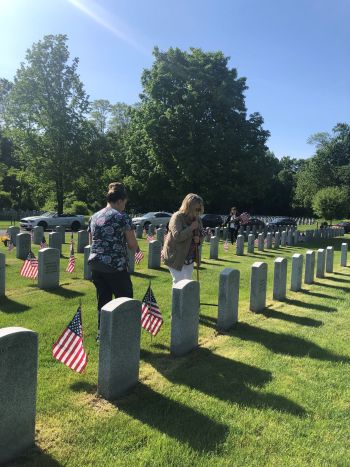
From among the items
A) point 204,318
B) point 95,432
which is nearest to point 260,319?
point 204,318

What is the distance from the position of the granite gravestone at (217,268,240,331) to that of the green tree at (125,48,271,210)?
2643 centimetres

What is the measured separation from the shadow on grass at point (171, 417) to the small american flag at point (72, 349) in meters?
0.28

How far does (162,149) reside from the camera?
35.3m

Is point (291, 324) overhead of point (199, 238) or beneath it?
beneath

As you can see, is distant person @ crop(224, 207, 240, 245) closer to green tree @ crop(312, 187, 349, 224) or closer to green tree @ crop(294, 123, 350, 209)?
green tree @ crop(312, 187, 349, 224)

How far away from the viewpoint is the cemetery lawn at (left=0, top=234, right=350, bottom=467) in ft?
12.1

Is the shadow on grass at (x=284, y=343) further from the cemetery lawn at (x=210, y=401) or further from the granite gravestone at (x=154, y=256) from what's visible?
the granite gravestone at (x=154, y=256)

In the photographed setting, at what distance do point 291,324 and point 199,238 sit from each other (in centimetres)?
237

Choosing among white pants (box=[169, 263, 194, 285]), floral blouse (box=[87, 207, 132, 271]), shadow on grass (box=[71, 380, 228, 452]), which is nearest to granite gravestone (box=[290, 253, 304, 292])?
white pants (box=[169, 263, 194, 285])

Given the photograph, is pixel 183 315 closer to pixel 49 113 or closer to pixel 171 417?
pixel 171 417

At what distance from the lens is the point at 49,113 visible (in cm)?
3534

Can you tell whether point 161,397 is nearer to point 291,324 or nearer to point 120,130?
point 291,324

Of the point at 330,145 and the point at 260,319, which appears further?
the point at 330,145

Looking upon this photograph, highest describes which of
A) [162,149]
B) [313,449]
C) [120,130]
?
[120,130]
